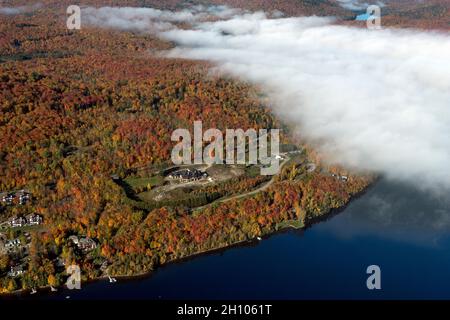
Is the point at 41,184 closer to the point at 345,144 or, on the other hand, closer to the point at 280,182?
the point at 280,182

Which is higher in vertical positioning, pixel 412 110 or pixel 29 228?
pixel 412 110

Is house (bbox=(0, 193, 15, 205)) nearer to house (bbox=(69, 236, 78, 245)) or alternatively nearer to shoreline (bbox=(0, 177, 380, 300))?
house (bbox=(69, 236, 78, 245))

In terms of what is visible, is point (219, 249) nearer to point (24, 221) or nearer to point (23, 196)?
point (24, 221)

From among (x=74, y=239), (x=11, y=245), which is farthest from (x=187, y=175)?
(x=11, y=245)

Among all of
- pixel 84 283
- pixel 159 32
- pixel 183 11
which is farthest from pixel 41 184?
pixel 183 11

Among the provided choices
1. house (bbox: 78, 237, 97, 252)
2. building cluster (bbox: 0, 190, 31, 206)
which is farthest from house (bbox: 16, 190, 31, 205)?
house (bbox: 78, 237, 97, 252)

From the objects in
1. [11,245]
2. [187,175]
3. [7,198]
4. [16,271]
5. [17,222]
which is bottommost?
[16,271]
